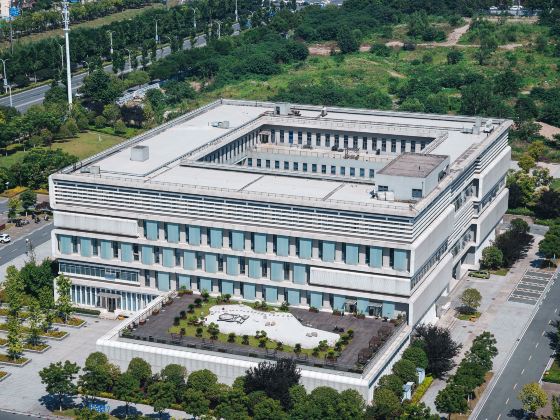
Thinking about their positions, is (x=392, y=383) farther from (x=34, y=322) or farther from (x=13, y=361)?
(x=13, y=361)

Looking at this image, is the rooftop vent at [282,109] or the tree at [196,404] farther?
the rooftop vent at [282,109]

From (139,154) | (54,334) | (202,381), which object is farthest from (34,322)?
(139,154)

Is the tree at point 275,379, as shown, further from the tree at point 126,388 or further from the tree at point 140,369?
the tree at point 126,388

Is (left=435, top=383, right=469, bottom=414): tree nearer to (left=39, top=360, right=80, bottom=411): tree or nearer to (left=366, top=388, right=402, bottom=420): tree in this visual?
(left=366, top=388, right=402, bottom=420): tree

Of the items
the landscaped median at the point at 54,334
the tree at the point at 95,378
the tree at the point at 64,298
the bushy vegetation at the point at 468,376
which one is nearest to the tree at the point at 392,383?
the bushy vegetation at the point at 468,376

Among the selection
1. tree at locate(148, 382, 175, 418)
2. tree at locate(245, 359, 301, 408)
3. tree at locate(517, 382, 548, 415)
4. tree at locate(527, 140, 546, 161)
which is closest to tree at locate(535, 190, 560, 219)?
tree at locate(527, 140, 546, 161)
